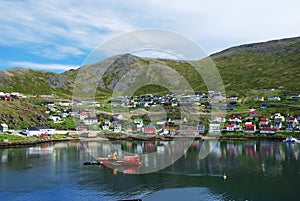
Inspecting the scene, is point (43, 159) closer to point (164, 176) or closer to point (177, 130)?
point (164, 176)

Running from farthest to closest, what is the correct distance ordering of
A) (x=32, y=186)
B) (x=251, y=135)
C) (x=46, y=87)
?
(x=46, y=87)
(x=251, y=135)
(x=32, y=186)

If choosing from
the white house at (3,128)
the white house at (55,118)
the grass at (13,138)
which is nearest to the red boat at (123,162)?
the grass at (13,138)

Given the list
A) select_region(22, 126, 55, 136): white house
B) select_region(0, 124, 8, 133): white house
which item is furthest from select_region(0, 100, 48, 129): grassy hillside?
select_region(22, 126, 55, 136): white house

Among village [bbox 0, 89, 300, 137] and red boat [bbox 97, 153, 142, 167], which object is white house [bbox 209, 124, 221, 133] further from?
red boat [bbox 97, 153, 142, 167]

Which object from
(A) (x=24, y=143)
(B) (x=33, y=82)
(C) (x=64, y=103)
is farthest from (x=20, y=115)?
(B) (x=33, y=82)

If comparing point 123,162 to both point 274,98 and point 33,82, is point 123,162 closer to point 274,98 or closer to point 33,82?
point 274,98

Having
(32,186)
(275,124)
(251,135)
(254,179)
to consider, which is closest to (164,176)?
(254,179)

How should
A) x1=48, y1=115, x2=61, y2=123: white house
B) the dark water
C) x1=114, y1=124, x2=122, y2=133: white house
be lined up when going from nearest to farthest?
the dark water → x1=114, y1=124, x2=122, y2=133: white house → x1=48, y1=115, x2=61, y2=123: white house
